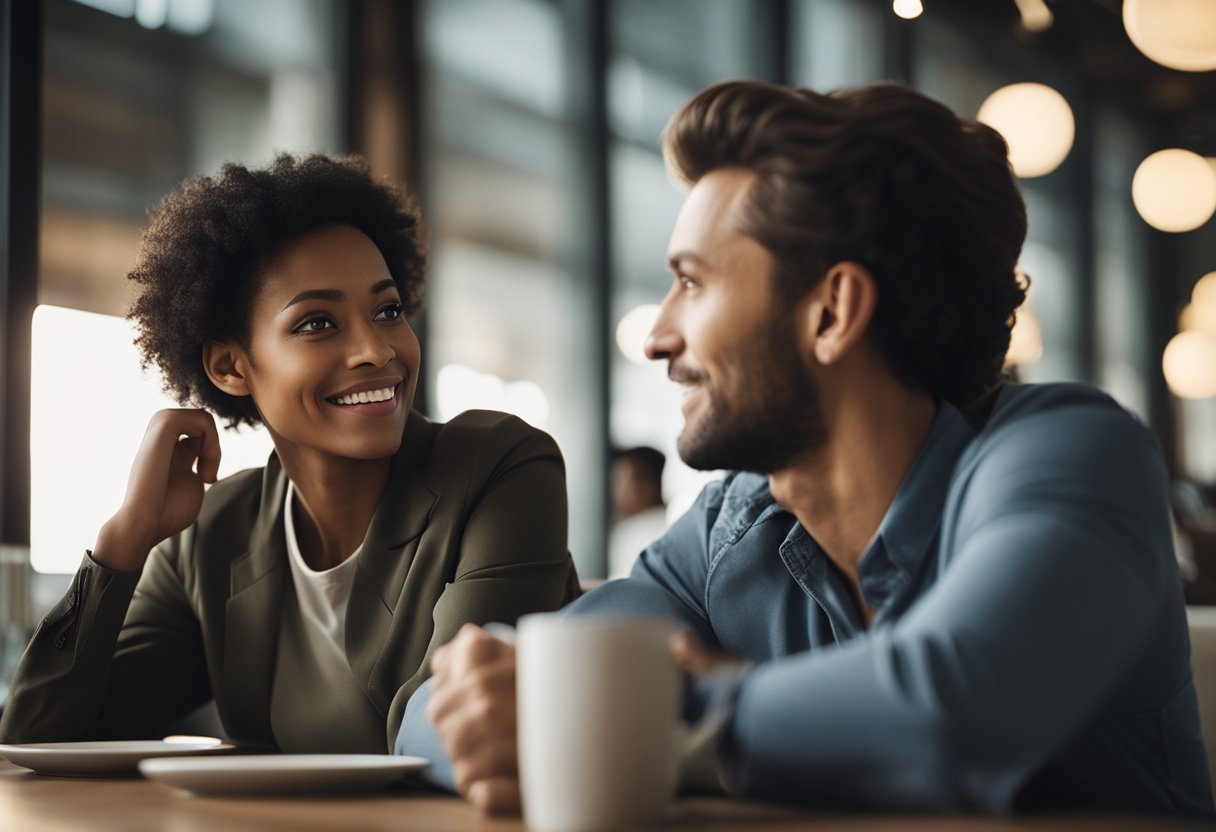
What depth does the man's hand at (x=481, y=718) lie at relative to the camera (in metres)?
0.92

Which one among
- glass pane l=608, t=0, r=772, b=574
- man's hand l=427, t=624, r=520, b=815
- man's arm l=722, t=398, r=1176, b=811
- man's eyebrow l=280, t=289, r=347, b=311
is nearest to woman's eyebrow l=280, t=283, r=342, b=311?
man's eyebrow l=280, t=289, r=347, b=311

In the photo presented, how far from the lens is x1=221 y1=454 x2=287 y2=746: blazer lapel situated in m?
1.84

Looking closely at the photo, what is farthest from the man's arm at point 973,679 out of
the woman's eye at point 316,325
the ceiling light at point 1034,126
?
the ceiling light at point 1034,126

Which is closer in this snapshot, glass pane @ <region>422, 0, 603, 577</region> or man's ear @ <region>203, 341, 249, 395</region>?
man's ear @ <region>203, 341, 249, 395</region>

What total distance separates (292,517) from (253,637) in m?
0.21

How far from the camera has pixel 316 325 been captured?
75.5 inches

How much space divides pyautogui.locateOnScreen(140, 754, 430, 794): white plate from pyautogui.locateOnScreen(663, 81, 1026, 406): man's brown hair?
585mm

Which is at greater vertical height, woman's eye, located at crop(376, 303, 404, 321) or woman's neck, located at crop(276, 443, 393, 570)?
woman's eye, located at crop(376, 303, 404, 321)

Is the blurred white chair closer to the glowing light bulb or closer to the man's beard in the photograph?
the man's beard

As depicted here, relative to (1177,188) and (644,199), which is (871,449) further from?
(1177,188)

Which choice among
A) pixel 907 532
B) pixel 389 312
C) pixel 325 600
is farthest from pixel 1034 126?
pixel 907 532

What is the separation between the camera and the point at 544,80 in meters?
6.04

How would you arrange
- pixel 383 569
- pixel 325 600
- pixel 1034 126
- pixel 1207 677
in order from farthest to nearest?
pixel 1034 126
pixel 325 600
pixel 383 569
pixel 1207 677

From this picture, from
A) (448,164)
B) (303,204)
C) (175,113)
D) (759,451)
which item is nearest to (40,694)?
(303,204)
